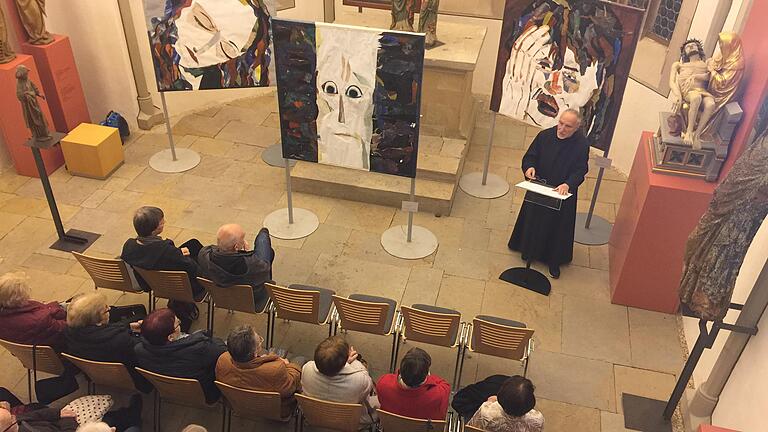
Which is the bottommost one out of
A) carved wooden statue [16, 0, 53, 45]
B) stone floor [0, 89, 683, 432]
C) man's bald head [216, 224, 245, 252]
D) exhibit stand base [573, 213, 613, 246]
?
stone floor [0, 89, 683, 432]

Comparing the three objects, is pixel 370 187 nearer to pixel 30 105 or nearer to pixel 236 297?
pixel 236 297

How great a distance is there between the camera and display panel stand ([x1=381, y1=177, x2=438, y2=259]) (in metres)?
7.00

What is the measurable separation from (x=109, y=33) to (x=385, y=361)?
612 centimetres

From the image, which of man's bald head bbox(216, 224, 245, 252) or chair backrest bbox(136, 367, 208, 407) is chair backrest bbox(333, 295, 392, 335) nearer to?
man's bald head bbox(216, 224, 245, 252)

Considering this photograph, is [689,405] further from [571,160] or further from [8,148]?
[8,148]

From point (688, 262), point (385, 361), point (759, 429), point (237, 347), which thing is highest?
point (688, 262)

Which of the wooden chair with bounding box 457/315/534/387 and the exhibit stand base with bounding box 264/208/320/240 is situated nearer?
the wooden chair with bounding box 457/315/534/387

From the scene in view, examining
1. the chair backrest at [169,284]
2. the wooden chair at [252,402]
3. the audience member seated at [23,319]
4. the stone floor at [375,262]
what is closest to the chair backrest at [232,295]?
the chair backrest at [169,284]

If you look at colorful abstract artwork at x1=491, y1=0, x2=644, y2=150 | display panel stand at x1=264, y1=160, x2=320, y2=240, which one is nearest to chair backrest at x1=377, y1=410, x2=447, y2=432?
display panel stand at x1=264, y1=160, x2=320, y2=240

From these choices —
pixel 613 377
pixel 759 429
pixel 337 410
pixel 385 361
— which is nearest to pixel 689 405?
pixel 613 377

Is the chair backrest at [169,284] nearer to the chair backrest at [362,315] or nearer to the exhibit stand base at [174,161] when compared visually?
the chair backrest at [362,315]

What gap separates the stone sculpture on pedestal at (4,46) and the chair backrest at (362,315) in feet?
17.2

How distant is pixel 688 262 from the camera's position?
463 centimetres

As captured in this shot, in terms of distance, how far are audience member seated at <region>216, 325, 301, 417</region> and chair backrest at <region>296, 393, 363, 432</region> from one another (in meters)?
0.19
